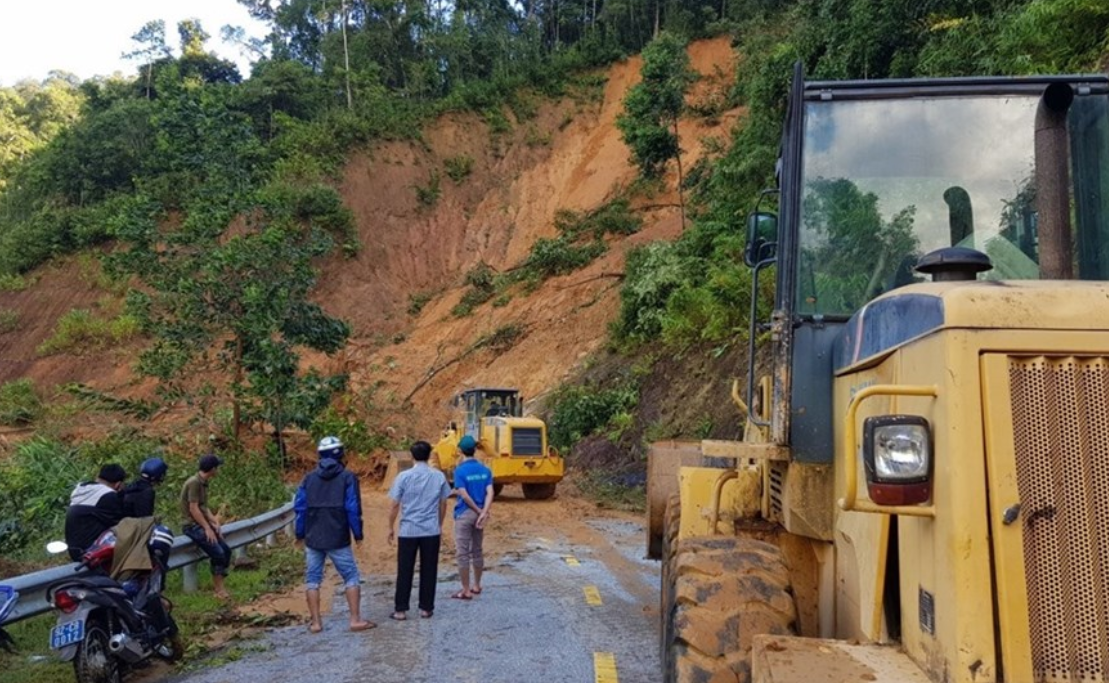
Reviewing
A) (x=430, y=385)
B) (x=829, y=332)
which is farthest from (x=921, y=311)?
(x=430, y=385)

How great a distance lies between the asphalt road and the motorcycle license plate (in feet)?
2.87

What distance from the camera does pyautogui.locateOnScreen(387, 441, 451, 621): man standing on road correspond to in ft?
29.8

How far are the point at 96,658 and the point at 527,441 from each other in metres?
15.3

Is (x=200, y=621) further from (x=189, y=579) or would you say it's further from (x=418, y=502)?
(x=418, y=502)

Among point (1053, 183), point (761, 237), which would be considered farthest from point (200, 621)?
point (1053, 183)

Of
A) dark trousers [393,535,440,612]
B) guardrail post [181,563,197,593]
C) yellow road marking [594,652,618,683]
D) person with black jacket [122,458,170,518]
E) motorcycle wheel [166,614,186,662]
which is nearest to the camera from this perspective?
yellow road marking [594,652,618,683]

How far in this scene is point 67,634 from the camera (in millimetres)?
6449

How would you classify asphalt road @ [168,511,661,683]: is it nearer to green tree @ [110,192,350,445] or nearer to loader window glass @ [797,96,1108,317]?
loader window glass @ [797,96,1108,317]

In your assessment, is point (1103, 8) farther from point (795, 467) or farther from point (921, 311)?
point (921, 311)

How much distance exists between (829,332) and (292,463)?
76.0ft

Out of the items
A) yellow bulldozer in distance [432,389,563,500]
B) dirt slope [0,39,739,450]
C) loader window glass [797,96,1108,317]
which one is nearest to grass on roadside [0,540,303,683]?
loader window glass [797,96,1108,317]

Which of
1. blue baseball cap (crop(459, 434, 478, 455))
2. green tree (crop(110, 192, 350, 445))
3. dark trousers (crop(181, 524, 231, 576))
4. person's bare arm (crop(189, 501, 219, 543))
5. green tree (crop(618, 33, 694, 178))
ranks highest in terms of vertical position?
green tree (crop(618, 33, 694, 178))

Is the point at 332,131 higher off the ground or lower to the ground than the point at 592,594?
higher

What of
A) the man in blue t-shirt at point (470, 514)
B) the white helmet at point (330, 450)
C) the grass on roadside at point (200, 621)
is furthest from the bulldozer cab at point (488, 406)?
the white helmet at point (330, 450)
